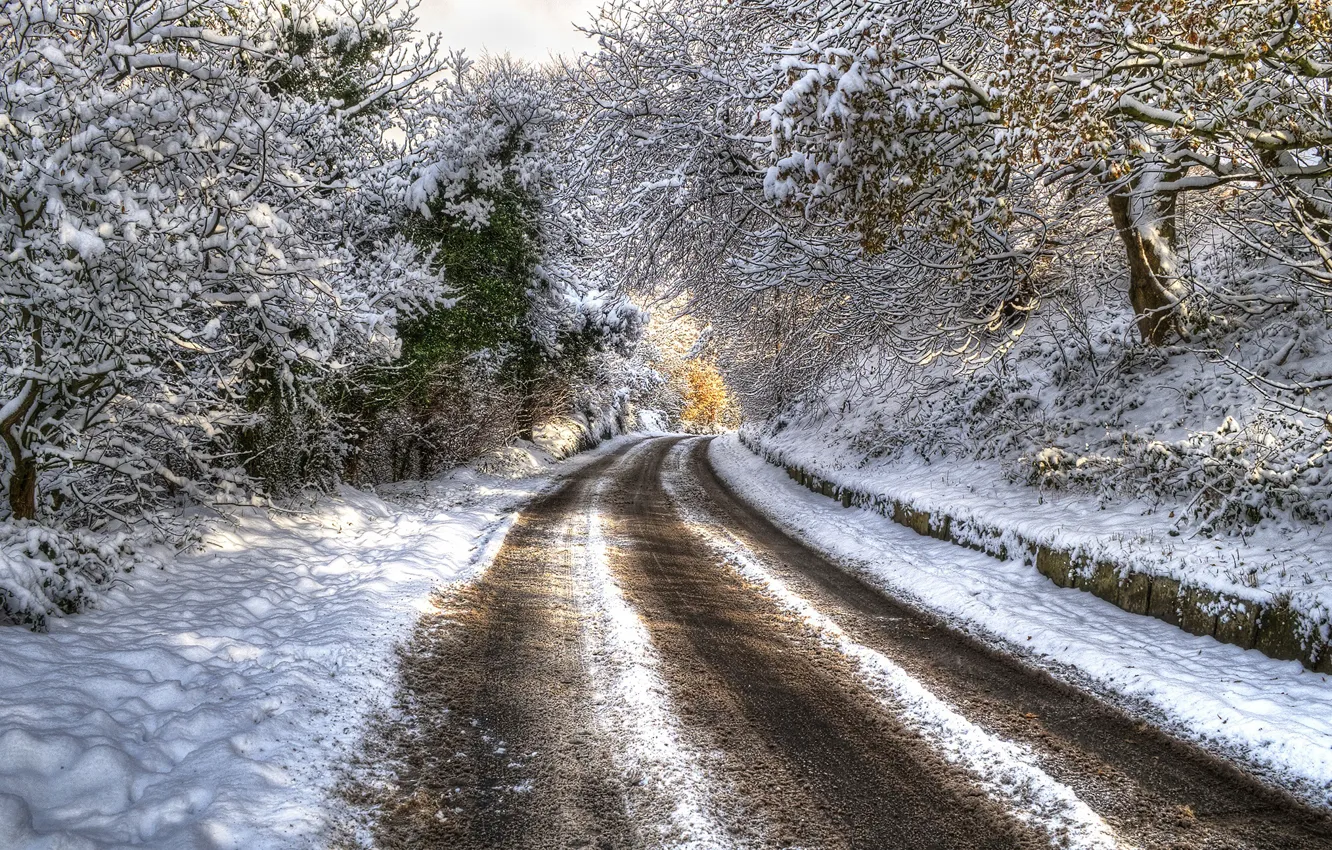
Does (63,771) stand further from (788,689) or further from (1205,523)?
(1205,523)

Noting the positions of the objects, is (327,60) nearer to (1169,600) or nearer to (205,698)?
(205,698)

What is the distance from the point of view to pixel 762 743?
4137 millimetres

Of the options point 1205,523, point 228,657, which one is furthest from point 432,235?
point 1205,523

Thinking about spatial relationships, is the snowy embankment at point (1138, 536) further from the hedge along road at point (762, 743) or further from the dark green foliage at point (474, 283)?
the dark green foliage at point (474, 283)

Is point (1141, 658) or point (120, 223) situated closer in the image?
point (120, 223)

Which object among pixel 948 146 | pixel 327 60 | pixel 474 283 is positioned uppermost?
pixel 327 60

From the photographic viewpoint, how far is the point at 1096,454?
29.4 ft

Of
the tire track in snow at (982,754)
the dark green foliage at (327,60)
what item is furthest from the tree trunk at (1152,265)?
the dark green foliage at (327,60)

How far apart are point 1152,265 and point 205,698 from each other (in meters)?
11.8

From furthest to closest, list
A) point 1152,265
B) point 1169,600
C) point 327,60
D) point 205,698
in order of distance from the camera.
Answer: point 327,60 < point 1152,265 < point 1169,600 < point 205,698

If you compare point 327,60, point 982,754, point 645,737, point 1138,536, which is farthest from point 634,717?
point 327,60

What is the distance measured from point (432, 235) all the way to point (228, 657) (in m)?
11.1

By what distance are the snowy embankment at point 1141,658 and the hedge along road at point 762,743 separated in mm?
312

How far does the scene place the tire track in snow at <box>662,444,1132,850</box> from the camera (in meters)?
3.33
